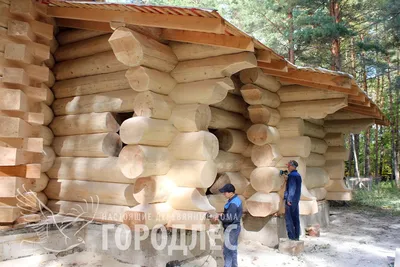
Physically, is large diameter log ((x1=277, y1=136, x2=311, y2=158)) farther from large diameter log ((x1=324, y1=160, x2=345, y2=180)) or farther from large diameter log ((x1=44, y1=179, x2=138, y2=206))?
large diameter log ((x1=44, y1=179, x2=138, y2=206))

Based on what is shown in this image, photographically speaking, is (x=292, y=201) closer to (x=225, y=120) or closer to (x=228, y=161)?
(x=228, y=161)

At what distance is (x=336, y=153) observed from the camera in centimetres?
1099

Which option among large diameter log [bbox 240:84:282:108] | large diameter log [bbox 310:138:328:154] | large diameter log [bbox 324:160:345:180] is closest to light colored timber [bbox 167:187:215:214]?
large diameter log [bbox 240:84:282:108]

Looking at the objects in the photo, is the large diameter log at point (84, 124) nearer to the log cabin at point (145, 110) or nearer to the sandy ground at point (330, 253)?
the log cabin at point (145, 110)

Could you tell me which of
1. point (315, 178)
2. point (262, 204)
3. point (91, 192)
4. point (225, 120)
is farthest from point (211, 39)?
point (315, 178)

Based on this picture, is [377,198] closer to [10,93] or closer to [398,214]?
[398,214]

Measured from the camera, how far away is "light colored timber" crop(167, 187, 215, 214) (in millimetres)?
→ 5230

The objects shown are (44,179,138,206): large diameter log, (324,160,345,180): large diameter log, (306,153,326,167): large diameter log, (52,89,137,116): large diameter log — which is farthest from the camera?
(324,160,345,180): large diameter log

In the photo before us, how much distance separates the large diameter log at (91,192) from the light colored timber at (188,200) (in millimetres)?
645

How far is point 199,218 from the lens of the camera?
5.19 m

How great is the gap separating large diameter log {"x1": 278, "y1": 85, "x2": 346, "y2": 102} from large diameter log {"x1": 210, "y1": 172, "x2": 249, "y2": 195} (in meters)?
2.02

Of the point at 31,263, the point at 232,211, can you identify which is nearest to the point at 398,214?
the point at 232,211

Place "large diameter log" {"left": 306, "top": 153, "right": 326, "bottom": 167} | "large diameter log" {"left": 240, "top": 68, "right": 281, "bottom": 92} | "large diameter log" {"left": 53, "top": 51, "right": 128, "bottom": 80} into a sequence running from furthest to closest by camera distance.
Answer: "large diameter log" {"left": 306, "top": 153, "right": 326, "bottom": 167} < "large diameter log" {"left": 240, "top": 68, "right": 281, "bottom": 92} < "large diameter log" {"left": 53, "top": 51, "right": 128, "bottom": 80}

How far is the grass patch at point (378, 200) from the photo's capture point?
41.9 feet
